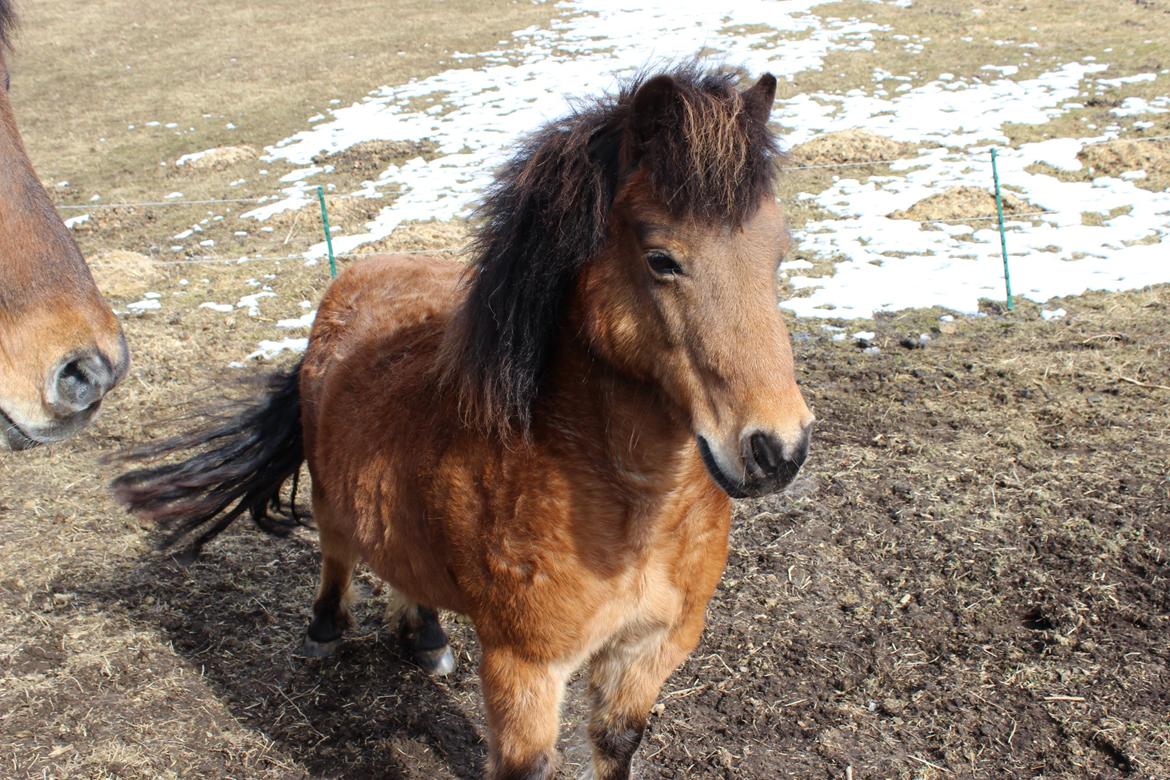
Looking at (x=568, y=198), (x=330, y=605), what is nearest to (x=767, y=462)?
(x=568, y=198)

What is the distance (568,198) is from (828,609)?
241 centimetres

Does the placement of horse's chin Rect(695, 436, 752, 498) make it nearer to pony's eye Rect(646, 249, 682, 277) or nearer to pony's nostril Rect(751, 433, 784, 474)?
pony's nostril Rect(751, 433, 784, 474)

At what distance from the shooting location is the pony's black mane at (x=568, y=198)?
2.04m

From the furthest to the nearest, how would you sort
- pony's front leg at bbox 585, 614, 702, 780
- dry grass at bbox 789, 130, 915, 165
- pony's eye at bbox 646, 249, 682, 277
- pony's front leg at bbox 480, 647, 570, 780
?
1. dry grass at bbox 789, 130, 915, 165
2. pony's front leg at bbox 585, 614, 702, 780
3. pony's front leg at bbox 480, 647, 570, 780
4. pony's eye at bbox 646, 249, 682, 277

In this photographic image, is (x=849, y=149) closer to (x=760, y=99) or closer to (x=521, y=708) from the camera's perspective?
(x=760, y=99)

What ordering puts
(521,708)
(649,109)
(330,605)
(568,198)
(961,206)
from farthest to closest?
(961,206)
(330,605)
(521,708)
(568,198)
(649,109)

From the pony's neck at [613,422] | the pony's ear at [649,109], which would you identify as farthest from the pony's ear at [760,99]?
the pony's neck at [613,422]

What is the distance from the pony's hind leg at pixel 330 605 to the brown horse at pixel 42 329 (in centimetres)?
173

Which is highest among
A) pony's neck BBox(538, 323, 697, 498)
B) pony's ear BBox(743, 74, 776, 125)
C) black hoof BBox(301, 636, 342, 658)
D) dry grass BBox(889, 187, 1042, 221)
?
pony's ear BBox(743, 74, 776, 125)

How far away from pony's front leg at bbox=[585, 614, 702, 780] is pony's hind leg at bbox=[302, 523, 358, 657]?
1.37 metres

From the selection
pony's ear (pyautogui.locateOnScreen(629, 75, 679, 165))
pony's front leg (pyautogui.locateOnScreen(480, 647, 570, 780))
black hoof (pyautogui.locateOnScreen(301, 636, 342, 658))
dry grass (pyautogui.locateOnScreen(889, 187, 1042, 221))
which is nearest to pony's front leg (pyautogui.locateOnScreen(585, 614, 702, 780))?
pony's front leg (pyautogui.locateOnScreen(480, 647, 570, 780))

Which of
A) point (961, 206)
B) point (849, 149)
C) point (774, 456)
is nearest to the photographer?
point (774, 456)

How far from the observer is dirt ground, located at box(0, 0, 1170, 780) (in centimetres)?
323

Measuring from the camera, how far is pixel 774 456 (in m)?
1.95
